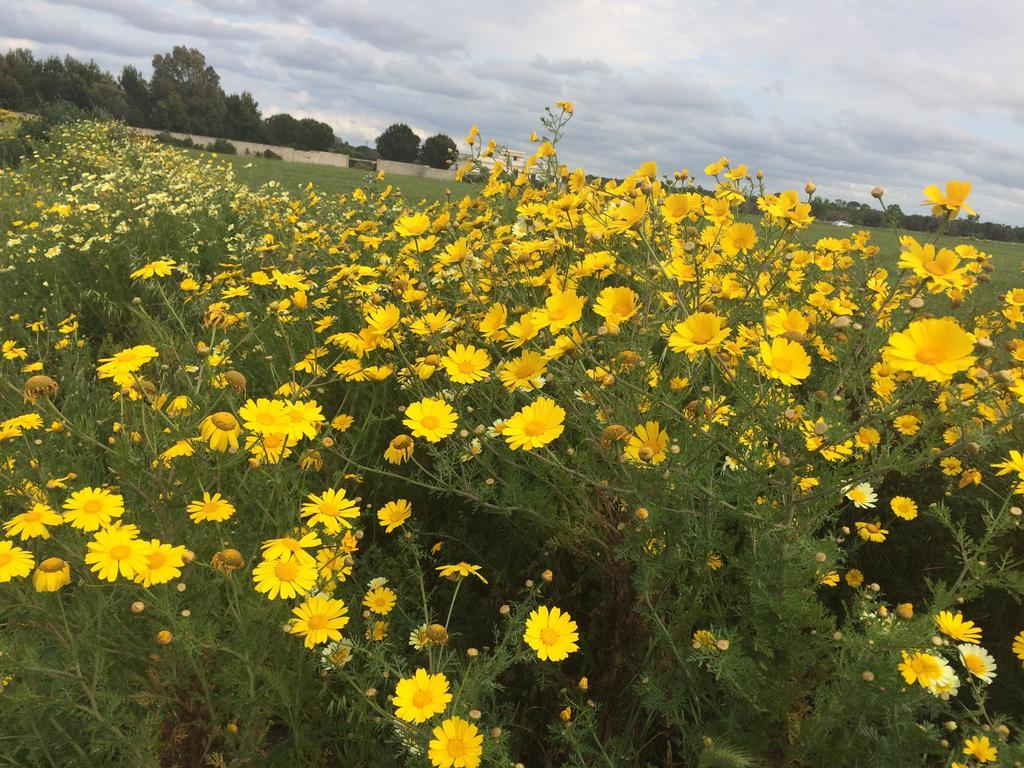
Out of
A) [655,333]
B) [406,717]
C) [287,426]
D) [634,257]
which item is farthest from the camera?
[634,257]

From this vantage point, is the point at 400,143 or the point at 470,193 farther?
the point at 400,143

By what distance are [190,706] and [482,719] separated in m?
0.67

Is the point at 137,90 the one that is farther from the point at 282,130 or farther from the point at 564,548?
the point at 564,548

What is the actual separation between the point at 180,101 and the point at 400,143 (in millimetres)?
19265

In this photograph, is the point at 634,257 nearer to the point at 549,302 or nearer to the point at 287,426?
the point at 549,302

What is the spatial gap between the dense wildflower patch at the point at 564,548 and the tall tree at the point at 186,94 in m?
59.8

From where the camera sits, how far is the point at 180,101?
5253 centimetres

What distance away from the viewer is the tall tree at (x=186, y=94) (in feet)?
172

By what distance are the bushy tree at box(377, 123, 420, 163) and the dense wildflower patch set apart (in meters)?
49.9

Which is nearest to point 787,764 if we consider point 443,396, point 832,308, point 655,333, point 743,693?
point 743,693

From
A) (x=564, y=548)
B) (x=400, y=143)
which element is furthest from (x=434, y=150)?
(x=564, y=548)

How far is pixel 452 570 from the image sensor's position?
1.72m

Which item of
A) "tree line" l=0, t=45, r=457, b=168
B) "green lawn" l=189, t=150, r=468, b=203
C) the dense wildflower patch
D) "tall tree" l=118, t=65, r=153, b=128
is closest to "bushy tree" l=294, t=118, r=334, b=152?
"tree line" l=0, t=45, r=457, b=168

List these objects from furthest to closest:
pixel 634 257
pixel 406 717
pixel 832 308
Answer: pixel 634 257 → pixel 832 308 → pixel 406 717
